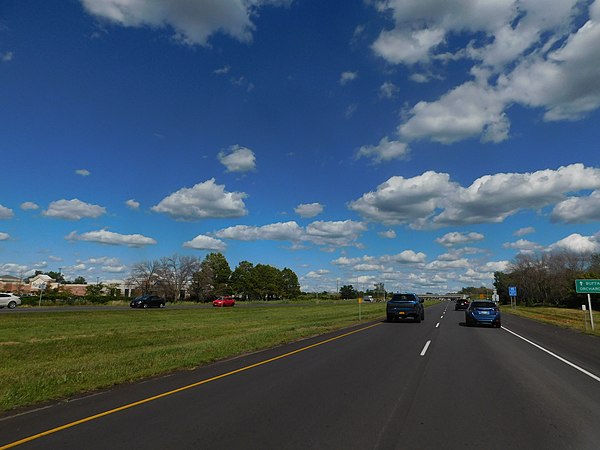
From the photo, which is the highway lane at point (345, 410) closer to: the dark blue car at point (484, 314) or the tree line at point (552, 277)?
the dark blue car at point (484, 314)

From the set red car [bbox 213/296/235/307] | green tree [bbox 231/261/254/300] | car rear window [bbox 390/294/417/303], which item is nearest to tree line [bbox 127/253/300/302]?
green tree [bbox 231/261/254/300]

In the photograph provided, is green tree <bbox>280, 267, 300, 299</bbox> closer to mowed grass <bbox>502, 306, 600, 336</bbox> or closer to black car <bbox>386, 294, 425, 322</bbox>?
mowed grass <bbox>502, 306, 600, 336</bbox>

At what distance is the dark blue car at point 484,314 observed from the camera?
26.6 metres

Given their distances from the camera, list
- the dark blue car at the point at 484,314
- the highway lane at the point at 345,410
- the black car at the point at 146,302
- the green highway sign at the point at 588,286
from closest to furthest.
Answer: the highway lane at the point at 345,410, the dark blue car at the point at 484,314, the green highway sign at the point at 588,286, the black car at the point at 146,302

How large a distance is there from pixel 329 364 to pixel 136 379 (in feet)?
15.9

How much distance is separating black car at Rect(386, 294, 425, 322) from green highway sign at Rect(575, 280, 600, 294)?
34.3 feet

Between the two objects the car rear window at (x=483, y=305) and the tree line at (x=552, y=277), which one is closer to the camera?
the car rear window at (x=483, y=305)

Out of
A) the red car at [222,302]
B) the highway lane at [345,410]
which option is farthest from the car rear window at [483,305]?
the red car at [222,302]

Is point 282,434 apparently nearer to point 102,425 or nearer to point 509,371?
point 102,425

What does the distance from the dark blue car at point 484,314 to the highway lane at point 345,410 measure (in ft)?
51.0

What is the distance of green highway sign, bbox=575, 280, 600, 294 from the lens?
28.0 metres

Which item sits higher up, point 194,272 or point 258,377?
point 194,272

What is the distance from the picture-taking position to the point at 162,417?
649cm

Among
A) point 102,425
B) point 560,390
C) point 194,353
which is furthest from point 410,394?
point 194,353
